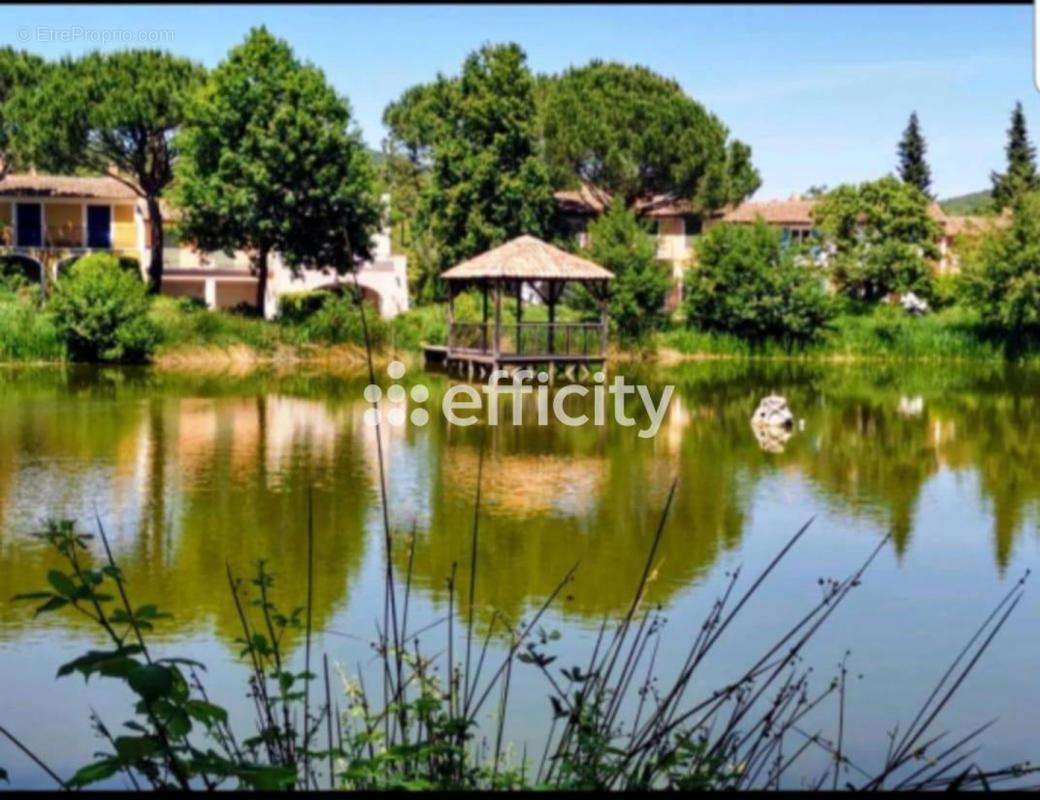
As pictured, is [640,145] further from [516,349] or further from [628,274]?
[516,349]

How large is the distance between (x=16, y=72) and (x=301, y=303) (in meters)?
9.65

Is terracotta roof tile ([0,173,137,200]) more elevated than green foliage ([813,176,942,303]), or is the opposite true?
terracotta roof tile ([0,173,137,200])

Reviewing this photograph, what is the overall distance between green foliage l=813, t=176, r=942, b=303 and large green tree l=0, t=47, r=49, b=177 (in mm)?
19223

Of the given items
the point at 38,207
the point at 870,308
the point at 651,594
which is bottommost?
the point at 651,594

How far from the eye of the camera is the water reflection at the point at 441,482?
27.1ft

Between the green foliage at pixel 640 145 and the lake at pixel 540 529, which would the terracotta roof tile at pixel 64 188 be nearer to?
the green foliage at pixel 640 145

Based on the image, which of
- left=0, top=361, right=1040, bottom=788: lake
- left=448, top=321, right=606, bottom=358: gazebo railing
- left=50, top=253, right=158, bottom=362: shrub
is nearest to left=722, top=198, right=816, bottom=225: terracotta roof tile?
left=448, top=321, right=606, bottom=358: gazebo railing

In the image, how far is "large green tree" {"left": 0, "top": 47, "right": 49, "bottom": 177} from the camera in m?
32.3

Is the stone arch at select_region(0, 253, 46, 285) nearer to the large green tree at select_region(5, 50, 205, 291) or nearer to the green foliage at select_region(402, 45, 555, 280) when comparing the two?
the large green tree at select_region(5, 50, 205, 291)

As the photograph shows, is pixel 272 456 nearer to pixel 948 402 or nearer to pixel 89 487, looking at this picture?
pixel 89 487

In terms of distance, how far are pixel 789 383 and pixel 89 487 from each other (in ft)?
48.4

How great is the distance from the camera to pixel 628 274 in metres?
29.6

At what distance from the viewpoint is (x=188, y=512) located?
10.0 metres

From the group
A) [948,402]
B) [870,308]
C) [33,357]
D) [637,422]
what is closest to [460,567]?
[637,422]
